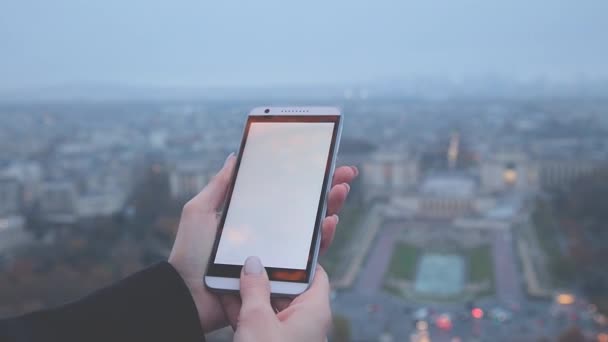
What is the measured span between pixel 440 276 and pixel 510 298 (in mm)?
793

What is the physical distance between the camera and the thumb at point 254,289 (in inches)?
18.1

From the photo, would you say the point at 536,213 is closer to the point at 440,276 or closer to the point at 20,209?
the point at 440,276

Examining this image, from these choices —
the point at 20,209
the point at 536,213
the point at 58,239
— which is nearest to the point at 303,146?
the point at 58,239

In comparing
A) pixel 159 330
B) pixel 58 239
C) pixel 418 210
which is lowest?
pixel 418 210

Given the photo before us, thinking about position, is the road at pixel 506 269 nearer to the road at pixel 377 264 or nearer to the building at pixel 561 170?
the road at pixel 377 264

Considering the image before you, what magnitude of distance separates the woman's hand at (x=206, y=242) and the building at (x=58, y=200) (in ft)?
18.4

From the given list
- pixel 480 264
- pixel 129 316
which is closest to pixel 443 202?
pixel 480 264

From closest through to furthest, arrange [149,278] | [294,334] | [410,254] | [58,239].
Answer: [294,334] → [149,278] → [58,239] → [410,254]

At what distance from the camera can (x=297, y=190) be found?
2.02 feet

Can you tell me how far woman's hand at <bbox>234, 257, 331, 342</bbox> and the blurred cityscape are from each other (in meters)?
1.49

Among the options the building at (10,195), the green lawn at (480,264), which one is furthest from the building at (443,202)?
the building at (10,195)

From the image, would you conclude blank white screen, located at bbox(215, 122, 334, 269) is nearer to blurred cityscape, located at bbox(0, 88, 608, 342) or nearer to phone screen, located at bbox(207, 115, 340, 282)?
phone screen, located at bbox(207, 115, 340, 282)

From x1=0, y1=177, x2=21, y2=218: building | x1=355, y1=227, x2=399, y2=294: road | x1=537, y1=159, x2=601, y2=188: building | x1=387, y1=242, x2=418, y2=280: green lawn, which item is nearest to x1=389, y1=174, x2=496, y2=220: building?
x1=537, y1=159, x2=601, y2=188: building

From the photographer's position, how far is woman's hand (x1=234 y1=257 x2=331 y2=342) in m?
0.44
